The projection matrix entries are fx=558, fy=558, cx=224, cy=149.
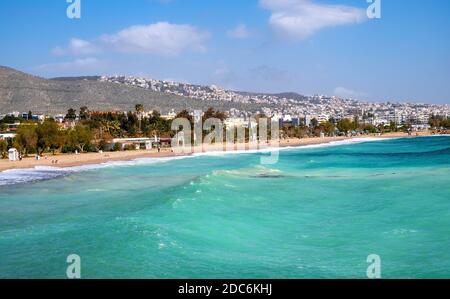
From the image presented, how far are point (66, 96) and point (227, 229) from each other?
458ft

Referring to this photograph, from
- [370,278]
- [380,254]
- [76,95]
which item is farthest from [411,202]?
[76,95]

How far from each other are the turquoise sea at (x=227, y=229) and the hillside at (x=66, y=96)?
11185 cm

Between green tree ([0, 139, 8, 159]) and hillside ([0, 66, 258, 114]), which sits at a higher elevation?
hillside ([0, 66, 258, 114])

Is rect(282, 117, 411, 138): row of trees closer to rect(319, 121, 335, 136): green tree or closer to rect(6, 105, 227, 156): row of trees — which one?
rect(319, 121, 335, 136): green tree

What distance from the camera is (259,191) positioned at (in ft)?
86.6

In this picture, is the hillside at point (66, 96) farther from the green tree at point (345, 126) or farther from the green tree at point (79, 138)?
the green tree at point (79, 138)

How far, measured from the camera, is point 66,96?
149125mm

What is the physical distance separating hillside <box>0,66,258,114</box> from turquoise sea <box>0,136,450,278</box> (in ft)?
367

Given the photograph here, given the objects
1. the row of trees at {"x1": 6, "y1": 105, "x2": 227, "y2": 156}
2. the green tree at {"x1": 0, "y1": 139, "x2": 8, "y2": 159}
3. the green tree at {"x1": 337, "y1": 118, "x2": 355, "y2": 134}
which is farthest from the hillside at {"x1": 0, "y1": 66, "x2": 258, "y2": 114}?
the green tree at {"x1": 0, "y1": 139, "x2": 8, "y2": 159}

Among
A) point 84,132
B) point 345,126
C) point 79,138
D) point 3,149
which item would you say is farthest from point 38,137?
point 345,126

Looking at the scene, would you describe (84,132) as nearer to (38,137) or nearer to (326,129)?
(38,137)

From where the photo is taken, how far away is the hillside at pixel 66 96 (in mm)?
135250

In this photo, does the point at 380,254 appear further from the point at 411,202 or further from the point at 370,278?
the point at 411,202

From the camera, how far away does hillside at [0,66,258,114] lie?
5325 inches
